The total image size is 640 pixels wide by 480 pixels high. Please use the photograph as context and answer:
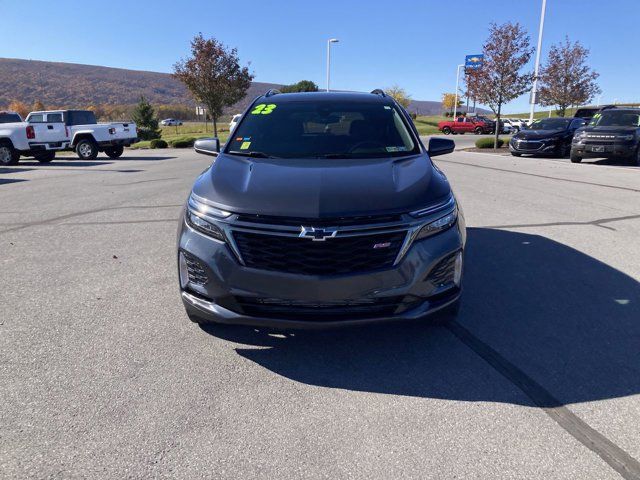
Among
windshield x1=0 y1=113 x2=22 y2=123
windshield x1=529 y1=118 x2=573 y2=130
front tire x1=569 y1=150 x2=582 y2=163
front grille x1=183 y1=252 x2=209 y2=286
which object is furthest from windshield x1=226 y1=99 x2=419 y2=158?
windshield x1=0 y1=113 x2=22 y2=123

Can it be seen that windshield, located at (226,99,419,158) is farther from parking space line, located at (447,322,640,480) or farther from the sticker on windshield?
parking space line, located at (447,322,640,480)

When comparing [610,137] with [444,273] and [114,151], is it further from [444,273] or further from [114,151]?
[114,151]

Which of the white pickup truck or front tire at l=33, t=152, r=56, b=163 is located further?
front tire at l=33, t=152, r=56, b=163

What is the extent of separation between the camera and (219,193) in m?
3.12

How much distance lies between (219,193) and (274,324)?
94 centimetres

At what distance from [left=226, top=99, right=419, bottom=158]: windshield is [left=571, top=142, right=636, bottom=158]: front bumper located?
46.4 feet

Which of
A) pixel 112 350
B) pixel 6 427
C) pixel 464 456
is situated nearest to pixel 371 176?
pixel 464 456

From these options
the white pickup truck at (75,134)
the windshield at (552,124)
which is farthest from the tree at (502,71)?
the white pickup truck at (75,134)

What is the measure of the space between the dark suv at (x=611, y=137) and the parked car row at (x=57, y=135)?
17935 millimetres

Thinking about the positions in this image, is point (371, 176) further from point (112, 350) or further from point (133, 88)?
point (133, 88)

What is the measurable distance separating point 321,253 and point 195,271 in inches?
33.2

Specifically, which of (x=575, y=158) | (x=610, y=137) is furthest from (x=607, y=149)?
(x=575, y=158)

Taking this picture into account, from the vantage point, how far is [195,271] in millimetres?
3020

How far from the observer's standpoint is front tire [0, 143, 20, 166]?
1798cm
